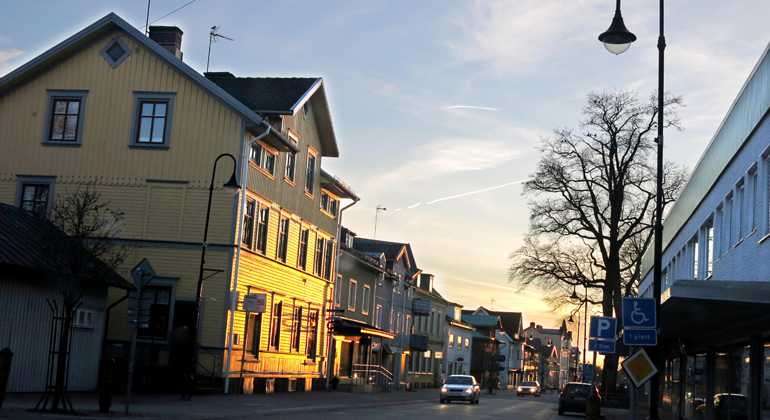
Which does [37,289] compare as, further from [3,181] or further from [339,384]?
[339,384]

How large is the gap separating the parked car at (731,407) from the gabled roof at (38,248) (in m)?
14.4

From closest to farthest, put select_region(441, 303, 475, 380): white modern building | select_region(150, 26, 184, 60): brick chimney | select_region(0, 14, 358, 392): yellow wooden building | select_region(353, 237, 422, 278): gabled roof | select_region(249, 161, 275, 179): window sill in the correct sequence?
select_region(0, 14, 358, 392): yellow wooden building → select_region(249, 161, 275, 179): window sill → select_region(150, 26, 184, 60): brick chimney → select_region(353, 237, 422, 278): gabled roof → select_region(441, 303, 475, 380): white modern building

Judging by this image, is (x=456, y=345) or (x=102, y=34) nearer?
(x=102, y=34)

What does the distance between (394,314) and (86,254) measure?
4247cm

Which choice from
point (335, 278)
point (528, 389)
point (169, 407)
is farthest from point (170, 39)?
point (528, 389)

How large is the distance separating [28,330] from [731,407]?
17784 mm

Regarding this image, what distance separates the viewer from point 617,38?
15.6 meters

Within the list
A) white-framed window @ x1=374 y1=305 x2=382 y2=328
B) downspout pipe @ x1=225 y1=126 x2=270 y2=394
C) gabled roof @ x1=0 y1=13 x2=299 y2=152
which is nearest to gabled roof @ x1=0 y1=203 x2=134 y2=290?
downspout pipe @ x1=225 y1=126 x2=270 y2=394

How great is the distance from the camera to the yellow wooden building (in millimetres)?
29359

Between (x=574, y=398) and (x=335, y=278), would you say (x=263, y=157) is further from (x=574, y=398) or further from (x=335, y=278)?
(x=574, y=398)

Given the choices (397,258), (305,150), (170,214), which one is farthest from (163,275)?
(397,258)

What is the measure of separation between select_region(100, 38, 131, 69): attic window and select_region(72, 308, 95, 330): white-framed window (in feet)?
30.7

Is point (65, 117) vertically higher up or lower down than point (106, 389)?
higher up

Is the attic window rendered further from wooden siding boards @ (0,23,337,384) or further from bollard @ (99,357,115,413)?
bollard @ (99,357,115,413)
